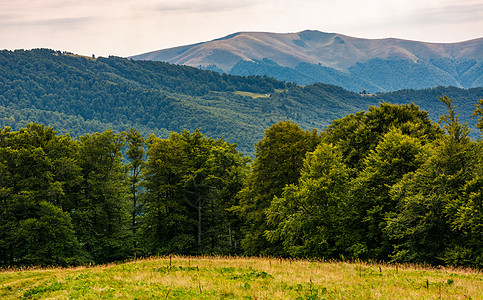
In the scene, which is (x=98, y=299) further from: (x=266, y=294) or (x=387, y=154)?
(x=387, y=154)

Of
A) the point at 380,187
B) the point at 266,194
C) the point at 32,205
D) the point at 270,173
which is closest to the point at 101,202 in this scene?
the point at 32,205

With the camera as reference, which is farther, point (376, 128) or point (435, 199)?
point (376, 128)

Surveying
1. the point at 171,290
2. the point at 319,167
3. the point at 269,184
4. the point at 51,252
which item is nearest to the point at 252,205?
the point at 269,184

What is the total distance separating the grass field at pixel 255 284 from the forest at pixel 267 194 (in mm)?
8980

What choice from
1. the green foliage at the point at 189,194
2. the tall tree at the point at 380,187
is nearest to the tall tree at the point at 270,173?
the green foliage at the point at 189,194

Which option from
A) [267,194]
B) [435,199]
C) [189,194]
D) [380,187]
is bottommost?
[189,194]

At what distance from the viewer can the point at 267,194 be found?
37656 mm

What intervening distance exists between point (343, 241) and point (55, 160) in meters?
28.5

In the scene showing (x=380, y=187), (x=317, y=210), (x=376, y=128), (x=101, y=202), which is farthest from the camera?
(x=101, y=202)

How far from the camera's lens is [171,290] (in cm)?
1441

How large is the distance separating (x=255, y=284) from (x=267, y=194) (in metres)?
22.5

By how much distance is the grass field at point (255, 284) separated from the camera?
1368cm

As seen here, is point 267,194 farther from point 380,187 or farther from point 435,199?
point 435,199

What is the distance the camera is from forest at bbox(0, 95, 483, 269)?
27.0 m
